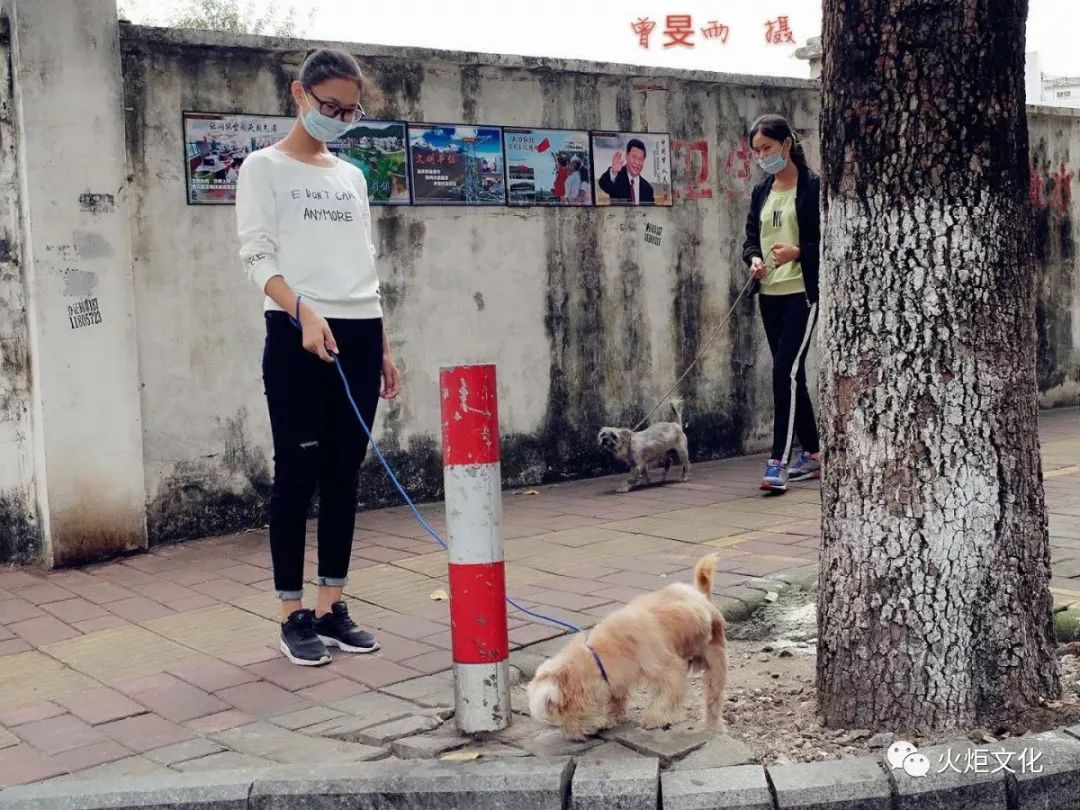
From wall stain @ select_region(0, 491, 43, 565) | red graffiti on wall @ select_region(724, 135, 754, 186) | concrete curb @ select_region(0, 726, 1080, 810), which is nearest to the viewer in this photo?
concrete curb @ select_region(0, 726, 1080, 810)

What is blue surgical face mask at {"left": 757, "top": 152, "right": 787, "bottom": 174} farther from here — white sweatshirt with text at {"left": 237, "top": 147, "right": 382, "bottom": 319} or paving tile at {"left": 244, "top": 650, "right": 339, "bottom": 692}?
paving tile at {"left": 244, "top": 650, "right": 339, "bottom": 692}

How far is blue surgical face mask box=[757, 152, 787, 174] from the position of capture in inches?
276

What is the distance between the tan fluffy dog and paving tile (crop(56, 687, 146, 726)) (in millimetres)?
1405

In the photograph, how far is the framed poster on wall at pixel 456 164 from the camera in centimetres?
709

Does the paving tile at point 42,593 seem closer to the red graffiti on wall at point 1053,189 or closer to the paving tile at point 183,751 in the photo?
the paving tile at point 183,751

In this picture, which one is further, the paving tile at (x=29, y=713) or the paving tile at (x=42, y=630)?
the paving tile at (x=42, y=630)

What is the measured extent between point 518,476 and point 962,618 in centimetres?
456

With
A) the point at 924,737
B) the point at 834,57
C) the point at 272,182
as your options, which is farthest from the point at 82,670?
the point at 834,57

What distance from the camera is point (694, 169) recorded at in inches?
328

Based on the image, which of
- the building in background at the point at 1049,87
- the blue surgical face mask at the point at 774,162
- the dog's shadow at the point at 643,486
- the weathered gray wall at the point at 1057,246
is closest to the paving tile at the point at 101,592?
the dog's shadow at the point at 643,486

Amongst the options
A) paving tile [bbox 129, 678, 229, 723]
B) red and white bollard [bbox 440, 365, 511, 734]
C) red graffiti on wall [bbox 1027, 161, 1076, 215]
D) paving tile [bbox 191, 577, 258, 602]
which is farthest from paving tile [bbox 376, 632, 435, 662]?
red graffiti on wall [bbox 1027, 161, 1076, 215]

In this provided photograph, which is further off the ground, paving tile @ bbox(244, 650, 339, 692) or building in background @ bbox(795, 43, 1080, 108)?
building in background @ bbox(795, 43, 1080, 108)

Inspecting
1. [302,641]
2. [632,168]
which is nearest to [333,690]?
[302,641]

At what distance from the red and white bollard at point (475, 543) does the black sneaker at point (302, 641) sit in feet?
2.98
